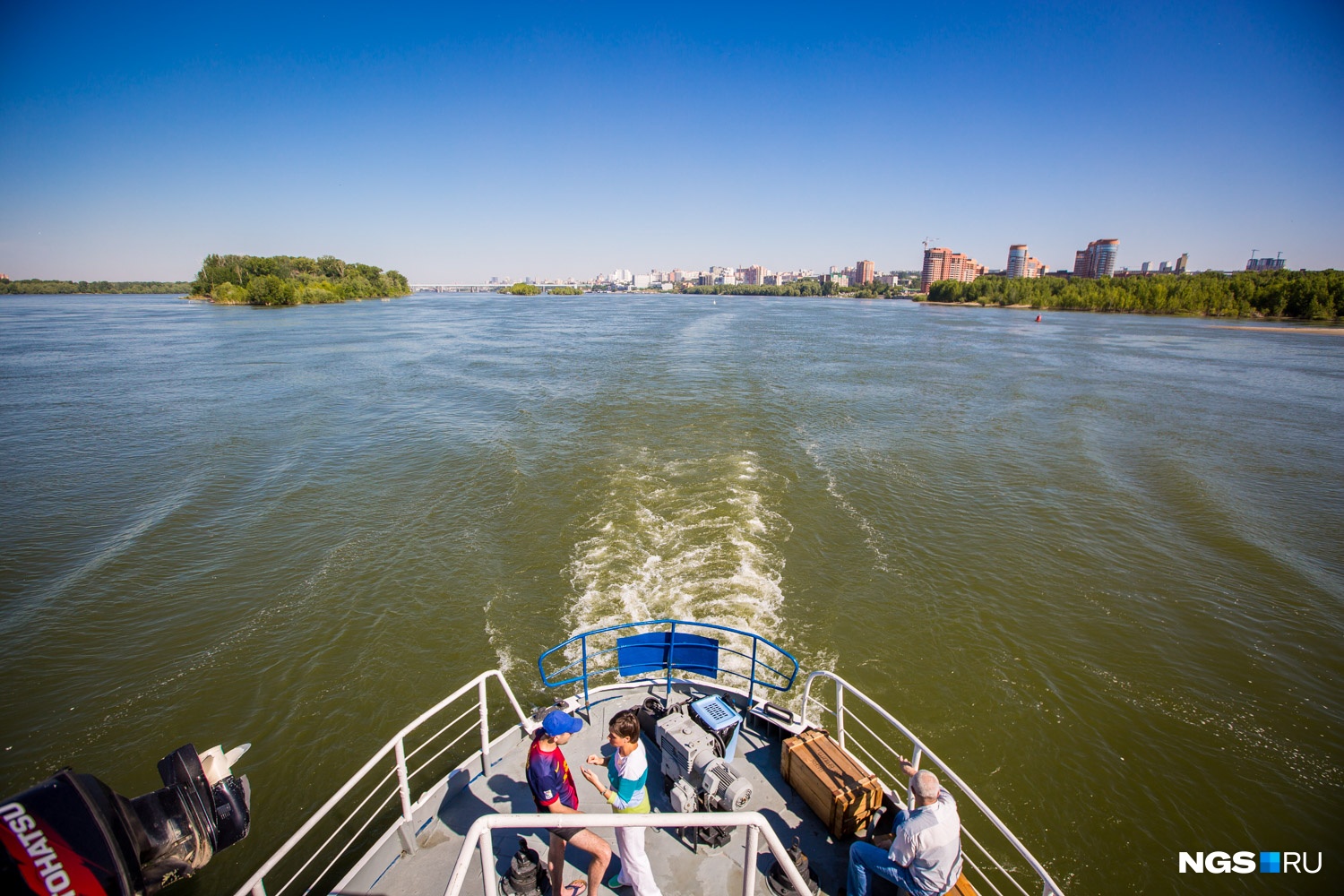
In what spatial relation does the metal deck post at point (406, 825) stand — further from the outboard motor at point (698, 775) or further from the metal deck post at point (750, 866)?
the metal deck post at point (750, 866)

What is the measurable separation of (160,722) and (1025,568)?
19128 mm

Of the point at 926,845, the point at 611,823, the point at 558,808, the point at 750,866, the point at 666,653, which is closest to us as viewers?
the point at 611,823

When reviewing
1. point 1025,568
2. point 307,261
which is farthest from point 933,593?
point 307,261

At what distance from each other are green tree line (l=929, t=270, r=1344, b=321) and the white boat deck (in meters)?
142

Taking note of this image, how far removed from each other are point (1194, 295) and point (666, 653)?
15392 cm

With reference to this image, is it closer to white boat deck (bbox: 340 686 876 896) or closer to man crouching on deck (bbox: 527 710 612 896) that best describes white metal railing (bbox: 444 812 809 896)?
man crouching on deck (bbox: 527 710 612 896)

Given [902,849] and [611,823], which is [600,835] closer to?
[611,823]

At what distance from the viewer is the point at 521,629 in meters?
11.9

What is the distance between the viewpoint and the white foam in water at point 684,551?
490 inches

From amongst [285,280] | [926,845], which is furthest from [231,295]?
[926,845]

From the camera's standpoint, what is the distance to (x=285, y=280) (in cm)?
12256

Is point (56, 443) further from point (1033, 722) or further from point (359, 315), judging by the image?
point (359, 315)

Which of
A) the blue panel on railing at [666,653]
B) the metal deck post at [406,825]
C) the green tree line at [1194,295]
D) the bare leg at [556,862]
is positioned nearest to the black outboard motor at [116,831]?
the metal deck post at [406,825]

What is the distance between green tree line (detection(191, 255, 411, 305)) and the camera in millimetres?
113938
